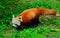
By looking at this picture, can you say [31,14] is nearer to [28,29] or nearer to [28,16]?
[28,16]

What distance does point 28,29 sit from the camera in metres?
8.14

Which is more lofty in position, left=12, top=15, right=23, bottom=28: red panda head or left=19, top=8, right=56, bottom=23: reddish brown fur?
left=19, top=8, right=56, bottom=23: reddish brown fur

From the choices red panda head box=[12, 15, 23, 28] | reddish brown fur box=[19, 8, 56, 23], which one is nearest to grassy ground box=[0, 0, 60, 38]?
red panda head box=[12, 15, 23, 28]

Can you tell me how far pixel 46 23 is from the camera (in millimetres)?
8828

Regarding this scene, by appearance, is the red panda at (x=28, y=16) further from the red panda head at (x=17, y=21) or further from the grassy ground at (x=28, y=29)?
the grassy ground at (x=28, y=29)

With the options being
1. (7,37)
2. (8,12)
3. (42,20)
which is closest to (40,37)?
(7,37)

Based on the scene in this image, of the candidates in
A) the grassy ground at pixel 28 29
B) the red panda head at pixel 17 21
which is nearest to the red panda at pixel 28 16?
the red panda head at pixel 17 21

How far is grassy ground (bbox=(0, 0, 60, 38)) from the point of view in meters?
7.73

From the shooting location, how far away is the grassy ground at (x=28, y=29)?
25.3ft

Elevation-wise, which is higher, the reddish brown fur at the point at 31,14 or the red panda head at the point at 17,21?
the reddish brown fur at the point at 31,14

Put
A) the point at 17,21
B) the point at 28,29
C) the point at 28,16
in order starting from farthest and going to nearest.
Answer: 1. the point at 28,16
2. the point at 17,21
3. the point at 28,29

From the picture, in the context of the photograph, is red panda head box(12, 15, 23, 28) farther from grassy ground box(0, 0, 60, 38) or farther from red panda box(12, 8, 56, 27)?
grassy ground box(0, 0, 60, 38)

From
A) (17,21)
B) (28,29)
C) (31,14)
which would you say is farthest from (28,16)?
(28,29)

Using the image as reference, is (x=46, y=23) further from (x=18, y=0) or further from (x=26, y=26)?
(x=18, y=0)
